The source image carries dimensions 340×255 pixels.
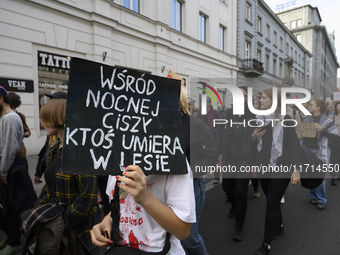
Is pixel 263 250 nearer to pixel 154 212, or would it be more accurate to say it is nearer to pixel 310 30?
pixel 154 212

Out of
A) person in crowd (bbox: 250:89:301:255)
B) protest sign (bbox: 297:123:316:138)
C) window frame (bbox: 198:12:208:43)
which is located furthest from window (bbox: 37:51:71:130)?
window frame (bbox: 198:12:208:43)

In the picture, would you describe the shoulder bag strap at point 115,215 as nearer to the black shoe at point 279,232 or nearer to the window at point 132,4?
the black shoe at point 279,232

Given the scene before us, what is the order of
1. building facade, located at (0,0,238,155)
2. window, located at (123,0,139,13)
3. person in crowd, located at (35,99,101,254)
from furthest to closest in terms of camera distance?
window, located at (123,0,139,13)
building facade, located at (0,0,238,155)
person in crowd, located at (35,99,101,254)

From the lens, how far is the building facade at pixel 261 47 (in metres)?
19.2

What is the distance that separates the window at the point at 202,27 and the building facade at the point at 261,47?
180 inches

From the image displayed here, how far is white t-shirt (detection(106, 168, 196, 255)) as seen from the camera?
41.8 inches

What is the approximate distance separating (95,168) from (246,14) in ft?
72.7

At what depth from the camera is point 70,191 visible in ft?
5.52

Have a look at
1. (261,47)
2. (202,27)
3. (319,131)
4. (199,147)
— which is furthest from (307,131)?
(261,47)

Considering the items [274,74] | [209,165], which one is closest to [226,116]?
[209,165]

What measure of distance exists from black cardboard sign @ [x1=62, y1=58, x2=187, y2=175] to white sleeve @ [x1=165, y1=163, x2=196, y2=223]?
0.04 m

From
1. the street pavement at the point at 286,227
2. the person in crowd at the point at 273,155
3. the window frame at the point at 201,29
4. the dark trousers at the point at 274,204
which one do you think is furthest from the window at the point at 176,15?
the dark trousers at the point at 274,204

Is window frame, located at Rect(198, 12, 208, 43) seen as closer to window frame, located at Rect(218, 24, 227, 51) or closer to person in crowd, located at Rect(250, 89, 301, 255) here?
window frame, located at Rect(218, 24, 227, 51)

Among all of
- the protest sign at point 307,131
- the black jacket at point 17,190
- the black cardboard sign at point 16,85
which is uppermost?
the black cardboard sign at point 16,85
